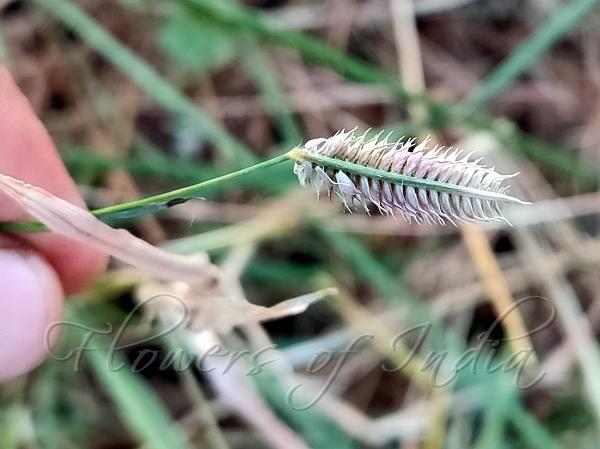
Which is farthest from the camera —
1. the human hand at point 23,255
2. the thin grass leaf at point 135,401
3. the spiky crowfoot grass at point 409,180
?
the thin grass leaf at point 135,401

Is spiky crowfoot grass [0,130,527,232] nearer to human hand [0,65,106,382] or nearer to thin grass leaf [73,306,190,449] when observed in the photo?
human hand [0,65,106,382]

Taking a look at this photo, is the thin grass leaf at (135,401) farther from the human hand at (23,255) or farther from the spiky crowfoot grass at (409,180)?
the spiky crowfoot grass at (409,180)

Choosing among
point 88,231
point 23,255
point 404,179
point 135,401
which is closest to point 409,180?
point 404,179

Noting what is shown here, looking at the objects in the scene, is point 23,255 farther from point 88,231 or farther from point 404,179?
point 404,179

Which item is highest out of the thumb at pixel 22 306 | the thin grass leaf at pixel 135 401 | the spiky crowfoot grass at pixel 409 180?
the spiky crowfoot grass at pixel 409 180

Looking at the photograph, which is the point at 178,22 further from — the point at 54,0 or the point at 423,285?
the point at 423,285

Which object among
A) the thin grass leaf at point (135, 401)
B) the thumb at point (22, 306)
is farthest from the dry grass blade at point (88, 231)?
the thin grass leaf at point (135, 401)

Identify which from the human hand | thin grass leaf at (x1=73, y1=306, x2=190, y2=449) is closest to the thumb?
the human hand
